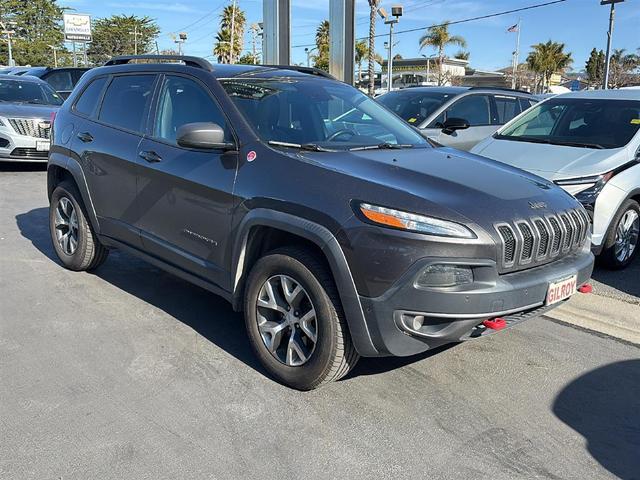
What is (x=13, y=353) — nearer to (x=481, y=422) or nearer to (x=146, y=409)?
(x=146, y=409)

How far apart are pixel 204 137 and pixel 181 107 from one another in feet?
2.46

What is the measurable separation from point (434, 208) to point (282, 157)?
96 cm

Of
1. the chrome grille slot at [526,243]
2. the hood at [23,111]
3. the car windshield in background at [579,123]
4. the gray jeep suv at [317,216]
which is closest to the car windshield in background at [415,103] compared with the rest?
the car windshield in background at [579,123]

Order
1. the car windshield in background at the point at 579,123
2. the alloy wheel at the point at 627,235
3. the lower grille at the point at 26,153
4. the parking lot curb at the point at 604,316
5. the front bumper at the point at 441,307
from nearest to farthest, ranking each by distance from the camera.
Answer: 1. the front bumper at the point at 441,307
2. the parking lot curb at the point at 604,316
3. the alloy wheel at the point at 627,235
4. the car windshield in background at the point at 579,123
5. the lower grille at the point at 26,153

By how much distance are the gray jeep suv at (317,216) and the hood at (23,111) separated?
22.6 feet

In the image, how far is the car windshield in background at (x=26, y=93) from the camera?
474 inches

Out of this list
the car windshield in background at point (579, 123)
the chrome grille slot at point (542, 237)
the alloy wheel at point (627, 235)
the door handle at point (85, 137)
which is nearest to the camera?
the chrome grille slot at point (542, 237)

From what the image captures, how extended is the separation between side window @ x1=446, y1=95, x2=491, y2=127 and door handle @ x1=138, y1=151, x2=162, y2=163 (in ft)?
19.1

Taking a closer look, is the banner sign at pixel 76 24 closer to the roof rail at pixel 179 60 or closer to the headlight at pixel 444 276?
the roof rail at pixel 179 60

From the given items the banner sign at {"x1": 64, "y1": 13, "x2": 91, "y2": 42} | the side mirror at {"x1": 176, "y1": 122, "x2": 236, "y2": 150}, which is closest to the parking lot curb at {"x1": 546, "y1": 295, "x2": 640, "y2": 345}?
the side mirror at {"x1": 176, "y1": 122, "x2": 236, "y2": 150}

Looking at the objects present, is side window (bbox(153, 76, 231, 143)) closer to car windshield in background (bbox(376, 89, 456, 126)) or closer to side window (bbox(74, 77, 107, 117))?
side window (bbox(74, 77, 107, 117))

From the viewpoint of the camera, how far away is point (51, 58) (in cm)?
6731

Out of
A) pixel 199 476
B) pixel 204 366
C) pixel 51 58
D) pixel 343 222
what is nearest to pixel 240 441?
pixel 199 476

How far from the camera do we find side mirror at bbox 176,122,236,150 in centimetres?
361
